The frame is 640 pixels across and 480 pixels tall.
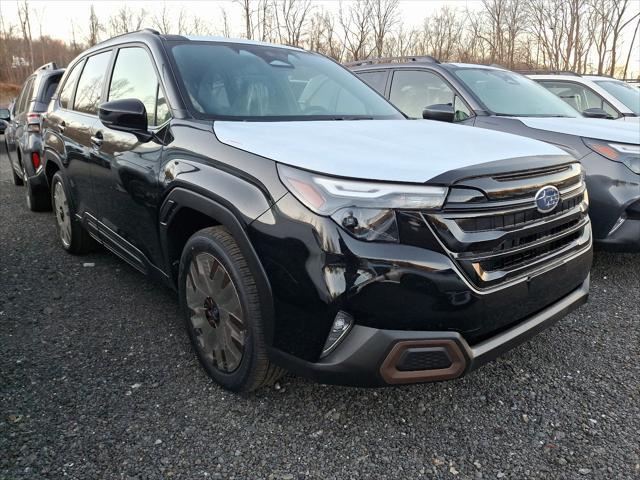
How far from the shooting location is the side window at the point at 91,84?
3607 mm

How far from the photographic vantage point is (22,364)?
8.54 ft

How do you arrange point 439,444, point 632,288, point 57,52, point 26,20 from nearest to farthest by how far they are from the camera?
point 439,444, point 632,288, point 26,20, point 57,52

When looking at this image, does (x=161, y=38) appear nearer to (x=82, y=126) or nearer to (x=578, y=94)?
(x=82, y=126)

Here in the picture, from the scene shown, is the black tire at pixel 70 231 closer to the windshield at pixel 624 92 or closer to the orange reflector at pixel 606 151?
the orange reflector at pixel 606 151

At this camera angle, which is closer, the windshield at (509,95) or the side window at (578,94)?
the windshield at (509,95)

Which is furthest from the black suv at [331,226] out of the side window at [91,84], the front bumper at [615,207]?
the front bumper at [615,207]

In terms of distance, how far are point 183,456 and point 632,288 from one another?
135 inches

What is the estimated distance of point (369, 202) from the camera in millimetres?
1771

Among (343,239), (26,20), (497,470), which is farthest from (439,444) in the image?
(26,20)

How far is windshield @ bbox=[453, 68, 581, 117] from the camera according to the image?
15.4 ft

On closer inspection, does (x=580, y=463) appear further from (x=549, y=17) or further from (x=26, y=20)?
(x=26, y=20)

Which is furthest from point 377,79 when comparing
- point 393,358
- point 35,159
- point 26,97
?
point 26,97

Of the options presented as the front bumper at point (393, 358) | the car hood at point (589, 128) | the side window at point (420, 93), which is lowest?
the front bumper at point (393, 358)

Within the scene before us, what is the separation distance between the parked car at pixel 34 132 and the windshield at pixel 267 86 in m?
2.82
